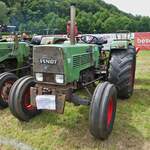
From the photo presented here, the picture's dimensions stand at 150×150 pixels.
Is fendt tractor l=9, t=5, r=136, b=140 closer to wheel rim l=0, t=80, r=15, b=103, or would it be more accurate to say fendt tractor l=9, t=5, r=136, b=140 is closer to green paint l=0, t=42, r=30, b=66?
wheel rim l=0, t=80, r=15, b=103

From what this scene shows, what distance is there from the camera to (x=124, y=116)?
5.86 metres

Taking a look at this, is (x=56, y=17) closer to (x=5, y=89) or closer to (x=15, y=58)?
(x=15, y=58)

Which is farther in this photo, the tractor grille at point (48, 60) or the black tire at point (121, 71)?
the black tire at point (121, 71)

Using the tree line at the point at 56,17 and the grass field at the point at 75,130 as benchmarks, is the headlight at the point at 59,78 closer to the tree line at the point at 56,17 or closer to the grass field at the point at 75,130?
the grass field at the point at 75,130

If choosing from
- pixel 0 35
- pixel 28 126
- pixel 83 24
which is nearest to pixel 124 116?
pixel 28 126

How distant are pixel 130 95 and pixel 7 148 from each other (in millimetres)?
3090

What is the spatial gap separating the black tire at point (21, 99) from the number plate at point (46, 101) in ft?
1.88

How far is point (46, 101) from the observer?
4840 millimetres

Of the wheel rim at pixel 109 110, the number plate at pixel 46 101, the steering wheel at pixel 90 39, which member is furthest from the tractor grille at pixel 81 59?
the steering wheel at pixel 90 39

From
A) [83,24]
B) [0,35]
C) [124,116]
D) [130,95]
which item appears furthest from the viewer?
[83,24]

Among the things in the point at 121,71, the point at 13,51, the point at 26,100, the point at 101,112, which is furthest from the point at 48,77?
the point at 13,51

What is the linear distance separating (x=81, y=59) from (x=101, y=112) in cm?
122

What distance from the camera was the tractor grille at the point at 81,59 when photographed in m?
5.16

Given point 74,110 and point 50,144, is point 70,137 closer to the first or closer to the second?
point 50,144
